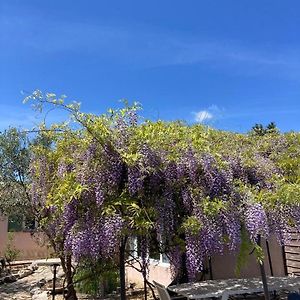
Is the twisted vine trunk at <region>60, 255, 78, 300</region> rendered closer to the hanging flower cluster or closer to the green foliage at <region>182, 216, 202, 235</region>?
the hanging flower cluster

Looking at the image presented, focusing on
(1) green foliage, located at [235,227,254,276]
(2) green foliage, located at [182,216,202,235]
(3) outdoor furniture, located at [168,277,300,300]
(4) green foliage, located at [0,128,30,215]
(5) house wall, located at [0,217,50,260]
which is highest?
(4) green foliage, located at [0,128,30,215]

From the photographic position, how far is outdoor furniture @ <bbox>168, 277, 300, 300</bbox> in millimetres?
5371

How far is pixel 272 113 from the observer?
897 cm

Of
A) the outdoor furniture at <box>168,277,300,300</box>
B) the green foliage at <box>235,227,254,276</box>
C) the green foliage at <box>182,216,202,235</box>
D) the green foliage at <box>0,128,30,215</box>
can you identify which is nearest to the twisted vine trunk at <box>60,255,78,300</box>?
the outdoor furniture at <box>168,277,300,300</box>

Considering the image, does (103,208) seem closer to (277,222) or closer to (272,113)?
(277,222)

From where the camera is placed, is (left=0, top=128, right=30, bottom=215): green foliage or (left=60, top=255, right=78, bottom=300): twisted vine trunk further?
(left=0, top=128, right=30, bottom=215): green foliage

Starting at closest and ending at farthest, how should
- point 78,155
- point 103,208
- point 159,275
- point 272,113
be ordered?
A: point 103,208
point 78,155
point 272,113
point 159,275

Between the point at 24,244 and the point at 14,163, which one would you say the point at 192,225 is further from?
the point at 24,244

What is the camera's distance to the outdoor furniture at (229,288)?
5371 millimetres

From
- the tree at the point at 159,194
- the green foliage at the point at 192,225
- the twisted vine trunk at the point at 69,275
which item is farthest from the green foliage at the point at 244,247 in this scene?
the twisted vine trunk at the point at 69,275

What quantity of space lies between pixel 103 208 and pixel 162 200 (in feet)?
2.37

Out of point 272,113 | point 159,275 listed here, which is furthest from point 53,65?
point 159,275

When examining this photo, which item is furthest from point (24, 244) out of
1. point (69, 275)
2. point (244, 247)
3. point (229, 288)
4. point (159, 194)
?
point (244, 247)

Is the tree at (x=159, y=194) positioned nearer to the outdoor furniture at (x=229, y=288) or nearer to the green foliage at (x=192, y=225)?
the green foliage at (x=192, y=225)
